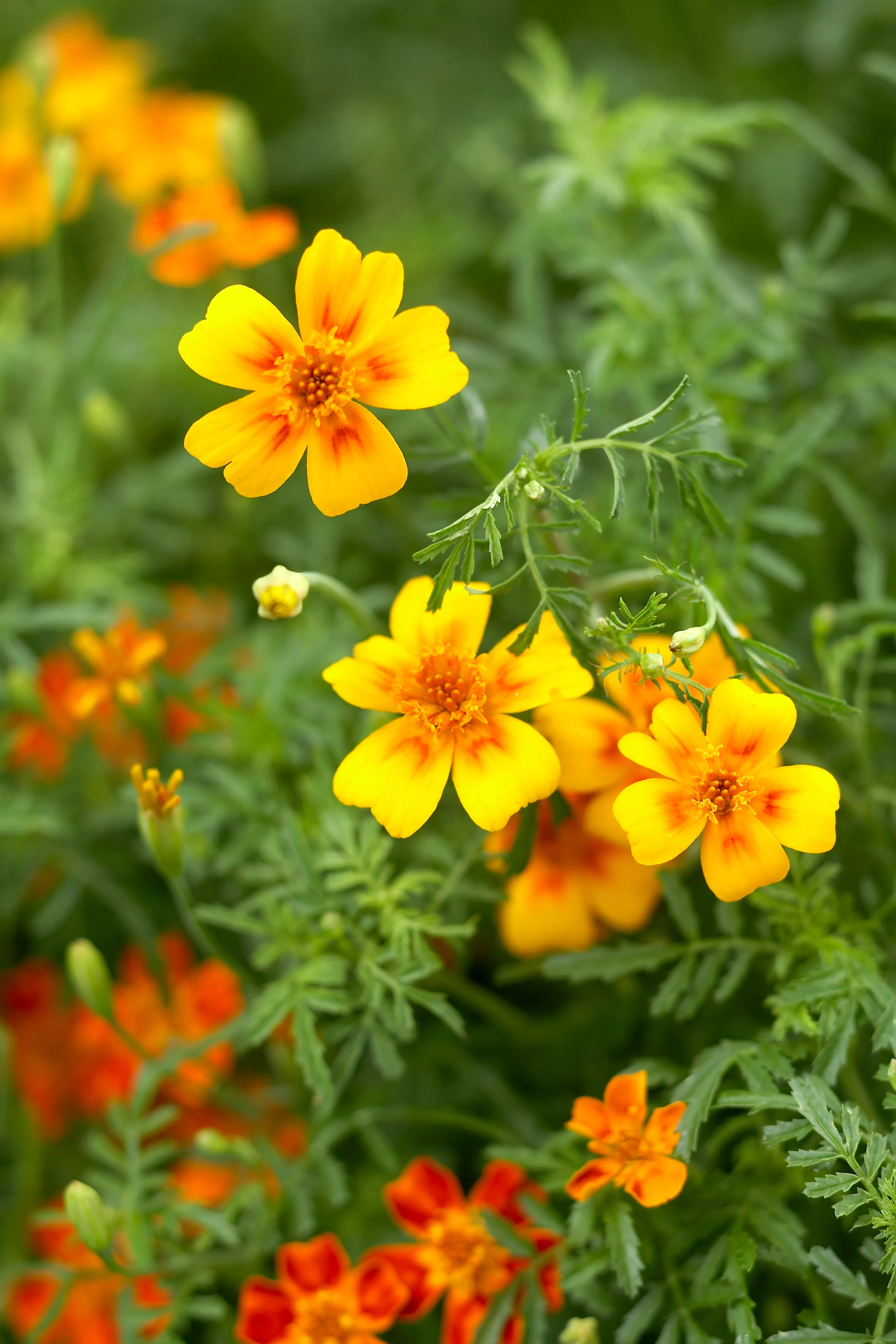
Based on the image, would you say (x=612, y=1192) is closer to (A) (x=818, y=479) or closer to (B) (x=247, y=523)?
(A) (x=818, y=479)

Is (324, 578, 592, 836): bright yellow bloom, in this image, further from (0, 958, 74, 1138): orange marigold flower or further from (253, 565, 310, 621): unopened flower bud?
(0, 958, 74, 1138): orange marigold flower

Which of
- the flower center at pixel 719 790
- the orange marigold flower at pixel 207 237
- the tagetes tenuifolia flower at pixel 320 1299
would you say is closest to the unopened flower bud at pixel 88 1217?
the tagetes tenuifolia flower at pixel 320 1299

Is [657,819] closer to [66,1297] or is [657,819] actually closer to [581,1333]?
[581,1333]

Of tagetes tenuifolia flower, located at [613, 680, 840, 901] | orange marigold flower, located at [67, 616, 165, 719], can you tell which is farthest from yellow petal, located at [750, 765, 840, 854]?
orange marigold flower, located at [67, 616, 165, 719]

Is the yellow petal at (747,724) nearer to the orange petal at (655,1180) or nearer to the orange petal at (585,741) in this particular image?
the orange petal at (585,741)

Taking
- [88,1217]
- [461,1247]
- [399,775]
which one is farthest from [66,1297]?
[399,775]

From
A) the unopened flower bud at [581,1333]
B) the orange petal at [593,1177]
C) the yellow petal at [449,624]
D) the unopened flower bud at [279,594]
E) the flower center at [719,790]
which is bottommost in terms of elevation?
the unopened flower bud at [581,1333]
